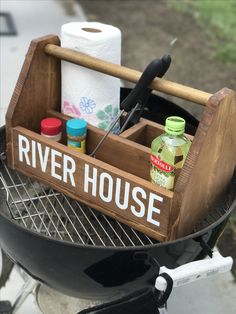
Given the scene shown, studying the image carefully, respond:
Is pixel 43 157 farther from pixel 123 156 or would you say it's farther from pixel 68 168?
pixel 123 156

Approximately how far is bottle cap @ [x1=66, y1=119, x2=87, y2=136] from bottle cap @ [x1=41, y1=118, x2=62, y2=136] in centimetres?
5

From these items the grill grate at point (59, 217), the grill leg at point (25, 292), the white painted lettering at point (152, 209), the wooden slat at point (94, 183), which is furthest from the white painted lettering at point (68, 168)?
the grill leg at point (25, 292)

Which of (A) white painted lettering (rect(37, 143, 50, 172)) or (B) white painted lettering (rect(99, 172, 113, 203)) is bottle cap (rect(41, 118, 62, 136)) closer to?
(A) white painted lettering (rect(37, 143, 50, 172))

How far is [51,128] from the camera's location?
1.44 metres

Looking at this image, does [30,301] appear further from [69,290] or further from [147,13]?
[147,13]

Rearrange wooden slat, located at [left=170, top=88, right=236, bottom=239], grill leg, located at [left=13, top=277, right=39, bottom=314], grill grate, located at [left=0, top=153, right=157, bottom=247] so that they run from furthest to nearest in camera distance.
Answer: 1. grill leg, located at [left=13, top=277, right=39, bottom=314]
2. grill grate, located at [left=0, top=153, right=157, bottom=247]
3. wooden slat, located at [left=170, top=88, right=236, bottom=239]

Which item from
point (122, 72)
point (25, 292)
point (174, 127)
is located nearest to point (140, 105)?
point (122, 72)

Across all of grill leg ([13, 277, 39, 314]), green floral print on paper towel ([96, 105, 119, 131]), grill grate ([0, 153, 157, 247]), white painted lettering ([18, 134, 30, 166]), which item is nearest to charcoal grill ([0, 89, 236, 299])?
grill grate ([0, 153, 157, 247])

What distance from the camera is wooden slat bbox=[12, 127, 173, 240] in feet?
4.13

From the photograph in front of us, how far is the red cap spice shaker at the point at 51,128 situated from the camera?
144 centimetres

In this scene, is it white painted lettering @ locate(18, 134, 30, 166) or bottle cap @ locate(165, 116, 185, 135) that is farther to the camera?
white painted lettering @ locate(18, 134, 30, 166)

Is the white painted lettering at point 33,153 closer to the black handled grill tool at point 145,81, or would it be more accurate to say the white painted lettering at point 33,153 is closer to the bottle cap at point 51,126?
the bottle cap at point 51,126

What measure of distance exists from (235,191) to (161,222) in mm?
289

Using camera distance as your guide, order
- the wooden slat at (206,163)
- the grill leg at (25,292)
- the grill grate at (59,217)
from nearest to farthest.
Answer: the wooden slat at (206,163), the grill grate at (59,217), the grill leg at (25,292)
